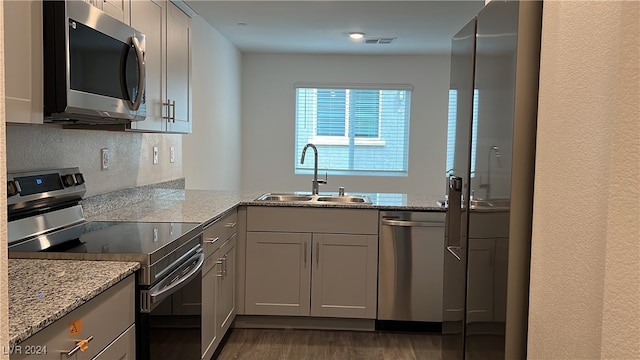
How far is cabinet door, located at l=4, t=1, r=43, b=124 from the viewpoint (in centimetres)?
161

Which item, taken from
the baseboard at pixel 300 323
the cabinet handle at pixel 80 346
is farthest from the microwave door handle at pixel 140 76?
the baseboard at pixel 300 323

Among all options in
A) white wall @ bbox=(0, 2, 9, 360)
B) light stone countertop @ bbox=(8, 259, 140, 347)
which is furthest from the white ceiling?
white wall @ bbox=(0, 2, 9, 360)

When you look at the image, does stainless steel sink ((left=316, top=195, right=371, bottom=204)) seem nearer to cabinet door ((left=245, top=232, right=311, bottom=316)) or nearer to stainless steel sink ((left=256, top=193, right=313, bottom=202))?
stainless steel sink ((left=256, top=193, right=313, bottom=202))

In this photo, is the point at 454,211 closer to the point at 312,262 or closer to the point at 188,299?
the point at 188,299

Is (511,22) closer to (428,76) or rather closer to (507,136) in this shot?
(507,136)

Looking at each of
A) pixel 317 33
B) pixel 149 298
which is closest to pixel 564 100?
pixel 149 298

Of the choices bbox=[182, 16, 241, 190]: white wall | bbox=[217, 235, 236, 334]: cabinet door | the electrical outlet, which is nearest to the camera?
the electrical outlet

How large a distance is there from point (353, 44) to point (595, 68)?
5.50m

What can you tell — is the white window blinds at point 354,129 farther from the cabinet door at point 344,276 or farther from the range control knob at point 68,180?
the range control knob at point 68,180

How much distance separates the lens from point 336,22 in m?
5.25

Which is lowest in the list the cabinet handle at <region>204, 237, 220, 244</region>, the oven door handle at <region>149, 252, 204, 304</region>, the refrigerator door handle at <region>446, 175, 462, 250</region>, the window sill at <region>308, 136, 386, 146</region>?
the oven door handle at <region>149, 252, 204, 304</region>

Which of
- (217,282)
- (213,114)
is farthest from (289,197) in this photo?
(213,114)

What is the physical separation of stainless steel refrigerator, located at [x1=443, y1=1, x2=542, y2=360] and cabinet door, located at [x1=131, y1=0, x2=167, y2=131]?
152cm

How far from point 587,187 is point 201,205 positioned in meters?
2.44
